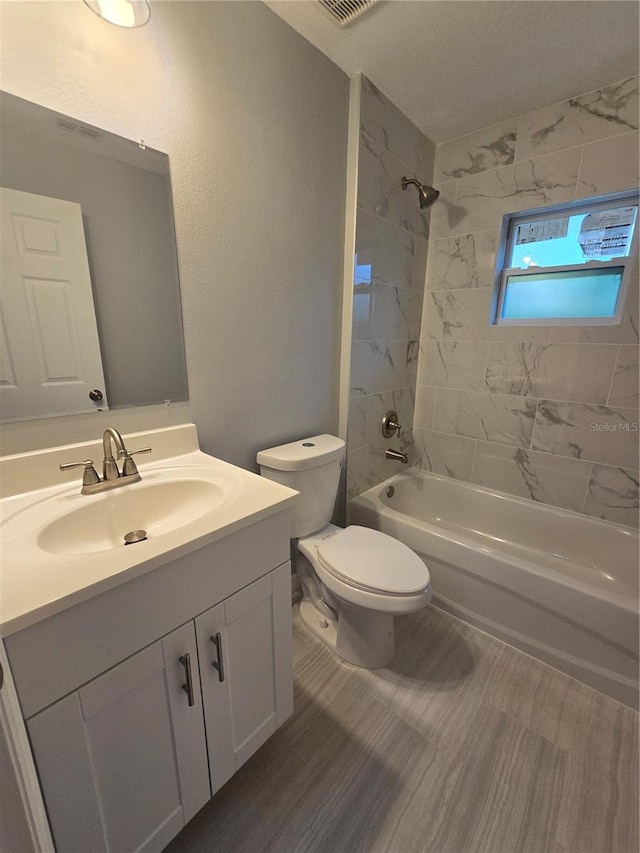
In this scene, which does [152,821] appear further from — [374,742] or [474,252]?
[474,252]

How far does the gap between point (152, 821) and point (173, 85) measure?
6.04ft

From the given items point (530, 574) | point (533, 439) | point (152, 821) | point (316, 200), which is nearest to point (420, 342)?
point (533, 439)

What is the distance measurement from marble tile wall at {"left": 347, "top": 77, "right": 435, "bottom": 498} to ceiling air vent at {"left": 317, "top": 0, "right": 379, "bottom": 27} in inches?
11.1

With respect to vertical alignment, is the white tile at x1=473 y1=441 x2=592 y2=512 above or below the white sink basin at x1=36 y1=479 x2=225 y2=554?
below

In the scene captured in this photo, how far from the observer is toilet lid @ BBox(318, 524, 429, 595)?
1220 millimetres

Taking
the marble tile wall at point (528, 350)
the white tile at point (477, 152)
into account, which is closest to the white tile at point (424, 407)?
the marble tile wall at point (528, 350)

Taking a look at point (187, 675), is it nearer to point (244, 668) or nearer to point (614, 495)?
point (244, 668)

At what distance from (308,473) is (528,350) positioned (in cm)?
134

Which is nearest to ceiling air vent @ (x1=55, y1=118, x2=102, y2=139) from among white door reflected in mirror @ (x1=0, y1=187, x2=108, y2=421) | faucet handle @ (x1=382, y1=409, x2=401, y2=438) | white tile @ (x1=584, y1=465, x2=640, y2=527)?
white door reflected in mirror @ (x1=0, y1=187, x2=108, y2=421)

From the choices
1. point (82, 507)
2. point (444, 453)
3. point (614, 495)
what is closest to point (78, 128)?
point (82, 507)

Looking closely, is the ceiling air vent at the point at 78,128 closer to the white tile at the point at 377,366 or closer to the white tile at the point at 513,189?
the white tile at the point at 377,366

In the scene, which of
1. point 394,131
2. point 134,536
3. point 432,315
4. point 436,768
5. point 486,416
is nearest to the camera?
point 134,536

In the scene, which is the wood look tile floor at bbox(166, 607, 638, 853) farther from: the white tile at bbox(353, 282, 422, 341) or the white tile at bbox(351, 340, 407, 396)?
the white tile at bbox(353, 282, 422, 341)

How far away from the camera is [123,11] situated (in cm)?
82
